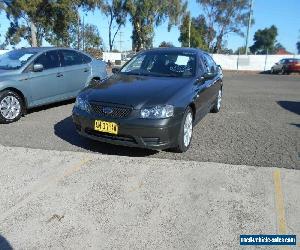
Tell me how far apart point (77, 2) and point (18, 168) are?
90.9 ft

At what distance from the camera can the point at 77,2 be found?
29734mm

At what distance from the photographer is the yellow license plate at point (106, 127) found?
4.84m

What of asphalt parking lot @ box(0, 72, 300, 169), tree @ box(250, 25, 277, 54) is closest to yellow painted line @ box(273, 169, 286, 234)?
asphalt parking lot @ box(0, 72, 300, 169)

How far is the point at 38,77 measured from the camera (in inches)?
298

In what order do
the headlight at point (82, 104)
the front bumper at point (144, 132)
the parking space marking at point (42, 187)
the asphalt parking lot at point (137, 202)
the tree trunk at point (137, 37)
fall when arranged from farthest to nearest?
1. the tree trunk at point (137, 37)
2. the headlight at point (82, 104)
3. the front bumper at point (144, 132)
4. the parking space marking at point (42, 187)
5. the asphalt parking lot at point (137, 202)

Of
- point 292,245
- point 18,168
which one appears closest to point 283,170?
point 292,245

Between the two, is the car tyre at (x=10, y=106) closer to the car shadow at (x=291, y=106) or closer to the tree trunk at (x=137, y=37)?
the car shadow at (x=291, y=106)

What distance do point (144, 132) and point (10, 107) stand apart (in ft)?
11.8

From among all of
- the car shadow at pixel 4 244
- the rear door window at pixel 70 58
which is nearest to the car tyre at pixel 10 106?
the rear door window at pixel 70 58

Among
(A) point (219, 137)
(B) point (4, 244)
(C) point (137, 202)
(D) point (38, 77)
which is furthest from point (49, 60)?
(B) point (4, 244)

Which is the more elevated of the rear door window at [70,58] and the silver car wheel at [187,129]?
the rear door window at [70,58]

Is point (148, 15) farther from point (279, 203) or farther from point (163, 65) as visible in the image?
point (279, 203)

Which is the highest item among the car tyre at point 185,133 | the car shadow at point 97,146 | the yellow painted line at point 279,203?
the car tyre at point 185,133

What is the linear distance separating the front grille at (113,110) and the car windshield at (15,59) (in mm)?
3274
